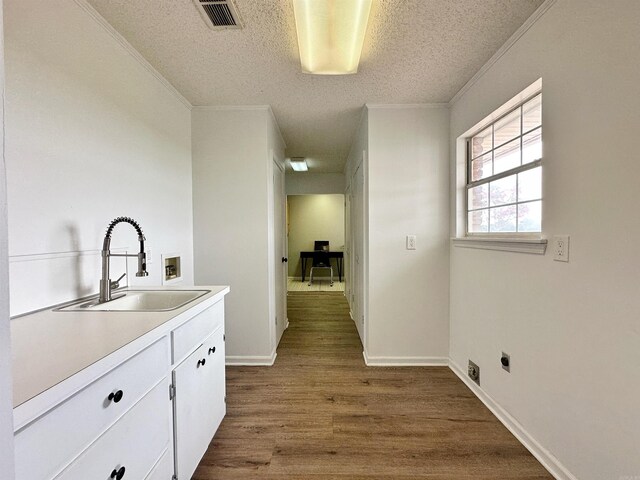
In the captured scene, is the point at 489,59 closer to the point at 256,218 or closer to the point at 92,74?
the point at 256,218

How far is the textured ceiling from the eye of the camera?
1475 mm

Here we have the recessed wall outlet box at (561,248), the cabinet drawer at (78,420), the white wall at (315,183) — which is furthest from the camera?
the white wall at (315,183)

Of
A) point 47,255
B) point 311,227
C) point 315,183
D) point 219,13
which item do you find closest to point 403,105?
point 219,13

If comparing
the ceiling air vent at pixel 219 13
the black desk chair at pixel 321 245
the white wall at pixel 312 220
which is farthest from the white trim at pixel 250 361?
the white wall at pixel 312 220

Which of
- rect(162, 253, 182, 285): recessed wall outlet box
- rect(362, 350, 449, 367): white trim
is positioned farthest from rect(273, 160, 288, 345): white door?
rect(362, 350, 449, 367): white trim

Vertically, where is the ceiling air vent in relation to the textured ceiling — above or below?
below

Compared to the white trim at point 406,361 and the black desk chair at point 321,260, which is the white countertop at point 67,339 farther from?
the black desk chair at point 321,260

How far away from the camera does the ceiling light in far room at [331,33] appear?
1407 mm

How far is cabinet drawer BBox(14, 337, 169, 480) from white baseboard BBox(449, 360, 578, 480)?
72.5 inches

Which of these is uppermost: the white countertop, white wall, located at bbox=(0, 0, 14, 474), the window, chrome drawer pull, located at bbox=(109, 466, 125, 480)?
the window

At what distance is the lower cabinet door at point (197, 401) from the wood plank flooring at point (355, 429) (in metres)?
0.19

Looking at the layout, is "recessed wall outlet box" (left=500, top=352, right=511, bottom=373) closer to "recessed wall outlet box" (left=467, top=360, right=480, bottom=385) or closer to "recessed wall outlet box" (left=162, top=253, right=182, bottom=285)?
"recessed wall outlet box" (left=467, top=360, right=480, bottom=385)

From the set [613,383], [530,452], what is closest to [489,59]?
[613,383]

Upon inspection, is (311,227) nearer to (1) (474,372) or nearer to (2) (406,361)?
(2) (406,361)
